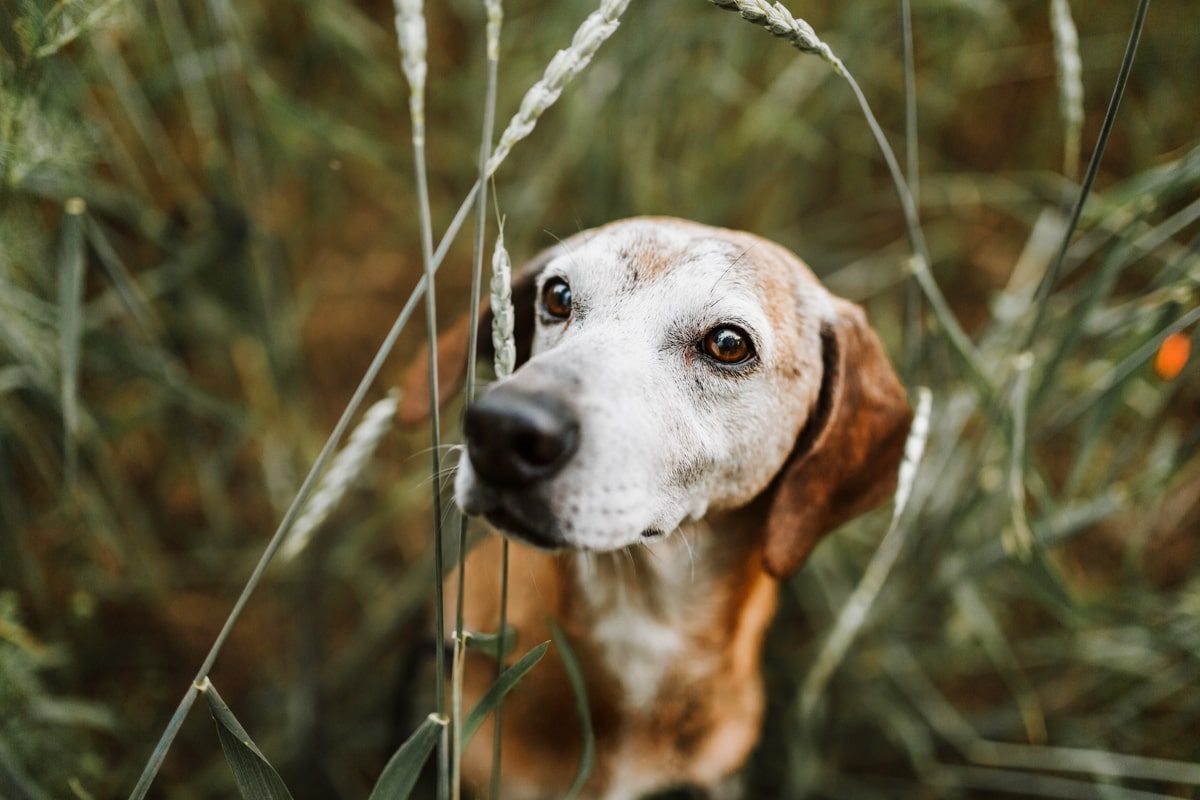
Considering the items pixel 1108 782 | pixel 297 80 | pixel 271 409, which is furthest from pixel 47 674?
pixel 1108 782

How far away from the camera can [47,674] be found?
2463mm

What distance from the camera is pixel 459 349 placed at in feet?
6.31

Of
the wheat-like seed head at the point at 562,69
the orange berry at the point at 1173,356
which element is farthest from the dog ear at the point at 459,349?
the orange berry at the point at 1173,356

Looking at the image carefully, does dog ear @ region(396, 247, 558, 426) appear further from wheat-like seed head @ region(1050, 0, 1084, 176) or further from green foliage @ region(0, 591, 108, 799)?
wheat-like seed head @ region(1050, 0, 1084, 176)

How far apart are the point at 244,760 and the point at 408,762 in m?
0.27

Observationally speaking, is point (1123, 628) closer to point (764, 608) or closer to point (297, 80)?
point (764, 608)

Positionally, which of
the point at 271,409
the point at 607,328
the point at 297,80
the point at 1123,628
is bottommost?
the point at 1123,628

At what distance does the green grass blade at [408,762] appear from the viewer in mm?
1268

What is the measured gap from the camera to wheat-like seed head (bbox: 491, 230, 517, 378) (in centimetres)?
118

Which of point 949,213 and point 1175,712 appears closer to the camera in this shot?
point 1175,712

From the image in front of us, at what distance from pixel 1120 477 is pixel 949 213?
1.48 meters

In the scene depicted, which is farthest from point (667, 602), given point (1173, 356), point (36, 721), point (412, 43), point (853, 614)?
point (36, 721)

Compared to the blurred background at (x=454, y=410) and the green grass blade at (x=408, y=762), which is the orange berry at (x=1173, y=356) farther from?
the green grass blade at (x=408, y=762)

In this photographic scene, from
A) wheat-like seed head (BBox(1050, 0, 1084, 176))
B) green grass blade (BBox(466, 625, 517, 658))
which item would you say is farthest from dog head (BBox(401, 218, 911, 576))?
wheat-like seed head (BBox(1050, 0, 1084, 176))
